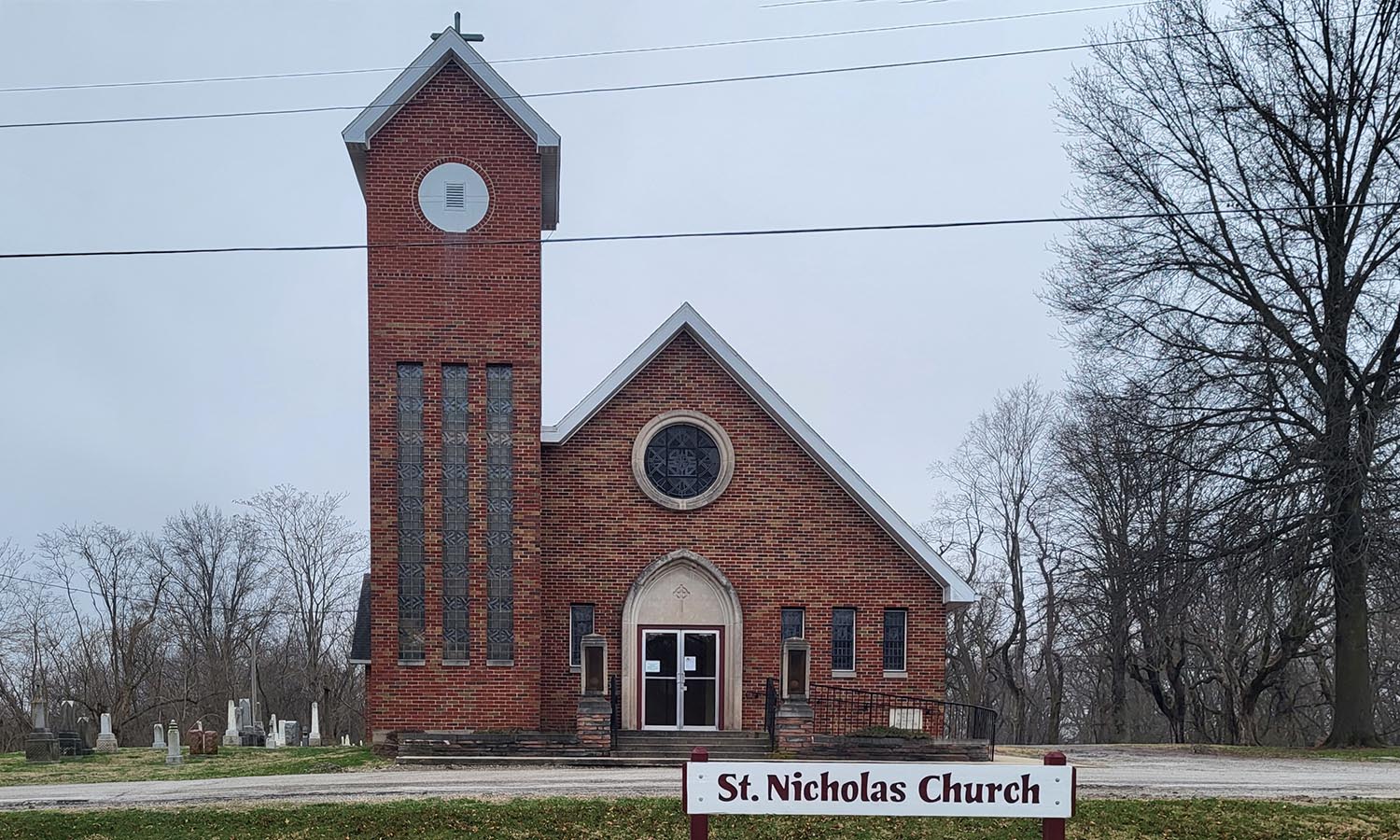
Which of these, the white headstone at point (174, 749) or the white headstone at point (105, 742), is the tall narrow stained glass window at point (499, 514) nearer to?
the white headstone at point (174, 749)

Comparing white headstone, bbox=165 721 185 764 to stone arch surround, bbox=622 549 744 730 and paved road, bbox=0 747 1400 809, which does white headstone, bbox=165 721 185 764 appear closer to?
paved road, bbox=0 747 1400 809

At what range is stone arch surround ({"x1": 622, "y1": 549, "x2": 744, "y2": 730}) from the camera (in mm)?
23531

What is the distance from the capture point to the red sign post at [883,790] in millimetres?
10664

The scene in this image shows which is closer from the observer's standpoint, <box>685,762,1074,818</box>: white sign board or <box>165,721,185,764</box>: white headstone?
<box>685,762,1074,818</box>: white sign board

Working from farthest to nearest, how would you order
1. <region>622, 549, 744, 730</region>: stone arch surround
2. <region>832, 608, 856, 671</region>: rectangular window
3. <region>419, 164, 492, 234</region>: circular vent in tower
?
<region>832, 608, 856, 671</region>: rectangular window
<region>622, 549, 744, 730</region>: stone arch surround
<region>419, 164, 492, 234</region>: circular vent in tower

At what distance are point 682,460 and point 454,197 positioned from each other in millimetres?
5971

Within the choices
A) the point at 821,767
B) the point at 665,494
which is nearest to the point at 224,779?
the point at 665,494

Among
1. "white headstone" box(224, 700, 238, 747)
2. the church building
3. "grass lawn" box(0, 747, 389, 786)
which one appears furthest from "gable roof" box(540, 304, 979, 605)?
"white headstone" box(224, 700, 238, 747)

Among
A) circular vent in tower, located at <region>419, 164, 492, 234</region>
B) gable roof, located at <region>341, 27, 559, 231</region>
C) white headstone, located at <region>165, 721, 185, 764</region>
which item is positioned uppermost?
gable roof, located at <region>341, 27, 559, 231</region>

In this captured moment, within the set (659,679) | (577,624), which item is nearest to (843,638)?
(659,679)

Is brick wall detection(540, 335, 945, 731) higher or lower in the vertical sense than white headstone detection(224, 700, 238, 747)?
higher

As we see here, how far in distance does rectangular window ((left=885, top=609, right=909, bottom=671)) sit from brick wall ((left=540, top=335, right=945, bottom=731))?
0.15 meters

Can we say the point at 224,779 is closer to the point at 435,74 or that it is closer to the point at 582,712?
the point at 582,712

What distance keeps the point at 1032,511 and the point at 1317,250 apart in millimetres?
19966
